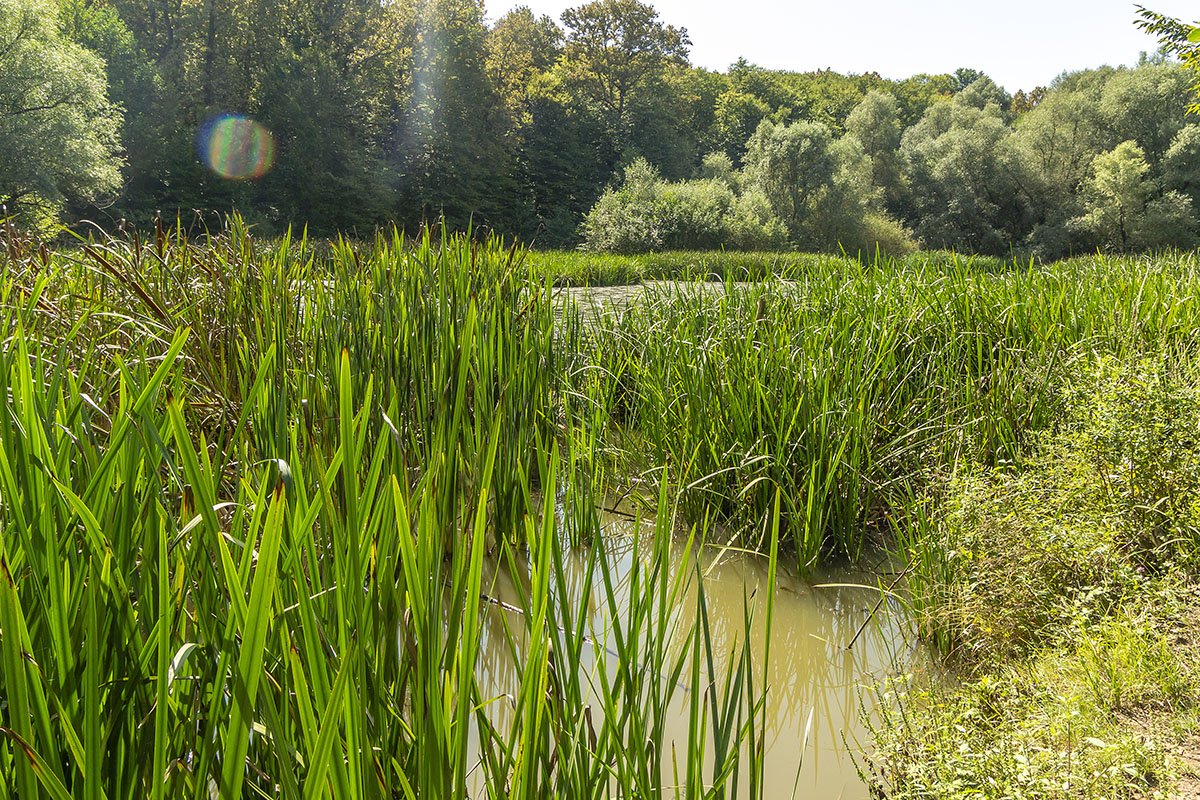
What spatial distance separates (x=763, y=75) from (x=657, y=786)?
56001 mm

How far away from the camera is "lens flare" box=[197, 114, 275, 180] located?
2448cm

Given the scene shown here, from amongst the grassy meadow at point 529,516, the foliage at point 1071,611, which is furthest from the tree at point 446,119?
the foliage at point 1071,611

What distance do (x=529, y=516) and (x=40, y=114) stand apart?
20986 millimetres

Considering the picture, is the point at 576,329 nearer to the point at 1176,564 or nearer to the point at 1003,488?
the point at 1003,488

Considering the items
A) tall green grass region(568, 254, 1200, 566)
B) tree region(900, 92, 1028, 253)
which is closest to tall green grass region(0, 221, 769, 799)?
tall green grass region(568, 254, 1200, 566)

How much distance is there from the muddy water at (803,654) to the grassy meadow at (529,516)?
76 millimetres

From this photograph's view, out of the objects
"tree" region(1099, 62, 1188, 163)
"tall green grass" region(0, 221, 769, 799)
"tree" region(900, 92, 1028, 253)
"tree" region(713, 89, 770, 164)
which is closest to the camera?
"tall green grass" region(0, 221, 769, 799)

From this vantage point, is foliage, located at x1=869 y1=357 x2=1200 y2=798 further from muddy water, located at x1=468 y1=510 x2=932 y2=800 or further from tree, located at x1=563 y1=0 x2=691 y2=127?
Answer: tree, located at x1=563 y1=0 x2=691 y2=127

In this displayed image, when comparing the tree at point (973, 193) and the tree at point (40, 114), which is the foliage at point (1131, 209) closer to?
the tree at point (973, 193)

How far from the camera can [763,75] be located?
51000mm

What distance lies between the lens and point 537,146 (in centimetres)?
3250

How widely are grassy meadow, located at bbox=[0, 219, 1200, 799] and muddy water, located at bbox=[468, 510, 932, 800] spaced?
0.25 ft

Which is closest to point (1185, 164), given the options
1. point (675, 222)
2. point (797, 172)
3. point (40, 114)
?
point (797, 172)

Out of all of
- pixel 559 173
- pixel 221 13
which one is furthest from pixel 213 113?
pixel 559 173
